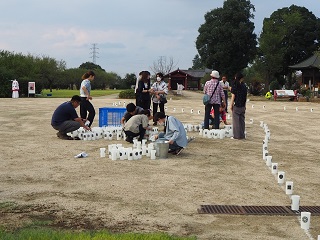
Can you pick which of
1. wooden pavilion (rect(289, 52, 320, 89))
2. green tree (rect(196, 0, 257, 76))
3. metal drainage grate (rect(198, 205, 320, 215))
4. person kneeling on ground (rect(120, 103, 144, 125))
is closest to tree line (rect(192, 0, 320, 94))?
green tree (rect(196, 0, 257, 76))

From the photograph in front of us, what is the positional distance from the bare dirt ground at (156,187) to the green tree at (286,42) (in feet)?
128

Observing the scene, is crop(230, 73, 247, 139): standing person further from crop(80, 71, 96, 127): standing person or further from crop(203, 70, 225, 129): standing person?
crop(80, 71, 96, 127): standing person

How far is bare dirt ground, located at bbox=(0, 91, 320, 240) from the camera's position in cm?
470

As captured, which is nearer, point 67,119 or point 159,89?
point 67,119

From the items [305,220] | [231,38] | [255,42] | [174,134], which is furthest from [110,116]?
[255,42]

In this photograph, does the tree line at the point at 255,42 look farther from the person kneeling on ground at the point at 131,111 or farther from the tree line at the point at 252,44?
the person kneeling on ground at the point at 131,111

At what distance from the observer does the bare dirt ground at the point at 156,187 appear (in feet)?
15.4

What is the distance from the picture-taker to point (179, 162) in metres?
8.13

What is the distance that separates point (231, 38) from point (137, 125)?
44247 millimetres

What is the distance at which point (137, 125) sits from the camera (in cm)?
993

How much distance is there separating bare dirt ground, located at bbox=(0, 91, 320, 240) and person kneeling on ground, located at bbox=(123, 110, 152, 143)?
66 centimetres

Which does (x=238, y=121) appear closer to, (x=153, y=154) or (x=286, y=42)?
(x=153, y=154)

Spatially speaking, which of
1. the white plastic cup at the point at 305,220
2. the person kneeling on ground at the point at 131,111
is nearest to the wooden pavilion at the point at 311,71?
the person kneeling on ground at the point at 131,111

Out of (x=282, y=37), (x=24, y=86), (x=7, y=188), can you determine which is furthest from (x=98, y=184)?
(x=282, y=37)
